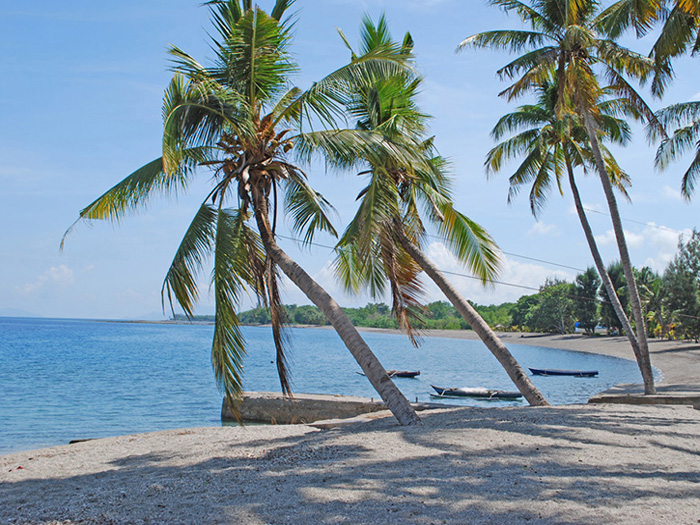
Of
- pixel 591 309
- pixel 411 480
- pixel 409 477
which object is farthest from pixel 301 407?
pixel 591 309

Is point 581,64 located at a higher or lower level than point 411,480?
higher

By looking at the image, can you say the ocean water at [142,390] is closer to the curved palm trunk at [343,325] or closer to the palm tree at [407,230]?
the palm tree at [407,230]

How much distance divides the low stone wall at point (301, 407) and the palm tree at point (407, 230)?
4718mm

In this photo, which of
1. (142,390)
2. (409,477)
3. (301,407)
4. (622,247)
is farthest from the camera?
(142,390)

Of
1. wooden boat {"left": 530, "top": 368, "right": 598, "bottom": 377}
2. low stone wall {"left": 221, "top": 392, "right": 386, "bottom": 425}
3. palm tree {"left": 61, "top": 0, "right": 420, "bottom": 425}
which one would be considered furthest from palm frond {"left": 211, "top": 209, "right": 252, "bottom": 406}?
wooden boat {"left": 530, "top": 368, "right": 598, "bottom": 377}

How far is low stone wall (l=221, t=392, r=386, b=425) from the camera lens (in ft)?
50.1

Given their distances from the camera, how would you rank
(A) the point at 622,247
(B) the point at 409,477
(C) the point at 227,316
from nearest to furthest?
(B) the point at 409,477 < (C) the point at 227,316 < (A) the point at 622,247

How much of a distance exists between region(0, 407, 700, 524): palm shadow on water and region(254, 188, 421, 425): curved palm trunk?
50 cm

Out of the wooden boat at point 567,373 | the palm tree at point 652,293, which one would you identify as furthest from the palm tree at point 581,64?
the palm tree at point 652,293

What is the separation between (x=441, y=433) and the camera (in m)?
6.80

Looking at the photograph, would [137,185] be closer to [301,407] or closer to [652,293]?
[301,407]

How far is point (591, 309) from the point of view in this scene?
221ft

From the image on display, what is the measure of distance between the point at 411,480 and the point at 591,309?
69852mm

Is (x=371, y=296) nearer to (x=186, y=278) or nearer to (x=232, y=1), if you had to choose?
(x=186, y=278)
